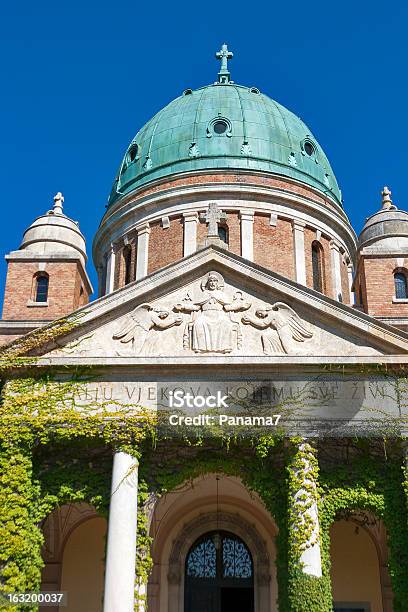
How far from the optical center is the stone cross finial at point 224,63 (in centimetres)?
3525

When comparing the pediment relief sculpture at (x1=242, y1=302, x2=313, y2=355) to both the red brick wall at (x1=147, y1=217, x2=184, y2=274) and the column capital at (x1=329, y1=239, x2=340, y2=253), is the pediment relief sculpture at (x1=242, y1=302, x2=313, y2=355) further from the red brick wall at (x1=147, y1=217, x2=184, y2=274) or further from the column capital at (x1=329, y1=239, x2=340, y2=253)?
the column capital at (x1=329, y1=239, x2=340, y2=253)

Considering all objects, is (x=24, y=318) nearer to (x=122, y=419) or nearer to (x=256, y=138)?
(x=122, y=419)

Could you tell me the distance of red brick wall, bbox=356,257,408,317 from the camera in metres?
23.0

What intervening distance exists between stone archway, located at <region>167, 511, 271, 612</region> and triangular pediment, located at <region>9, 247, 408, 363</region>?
7.39 meters

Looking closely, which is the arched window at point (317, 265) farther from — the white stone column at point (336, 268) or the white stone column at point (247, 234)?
the white stone column at point (247, 234)

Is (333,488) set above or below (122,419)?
below

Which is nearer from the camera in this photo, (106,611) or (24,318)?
(106,611)

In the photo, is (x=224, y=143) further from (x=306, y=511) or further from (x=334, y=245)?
(x=306, y=511)

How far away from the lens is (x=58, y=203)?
2784 cm

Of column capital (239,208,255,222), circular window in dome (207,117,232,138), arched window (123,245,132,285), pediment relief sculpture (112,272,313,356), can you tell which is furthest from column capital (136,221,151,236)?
pediment relief sculpture (112,272,313,356)

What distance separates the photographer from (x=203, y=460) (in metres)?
18.1

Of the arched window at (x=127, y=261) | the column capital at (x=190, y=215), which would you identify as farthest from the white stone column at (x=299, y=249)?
the arched window at (x=127, y=261)

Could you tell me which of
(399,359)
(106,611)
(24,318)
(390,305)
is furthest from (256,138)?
(106,611)

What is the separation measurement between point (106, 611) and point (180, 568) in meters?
6.90
